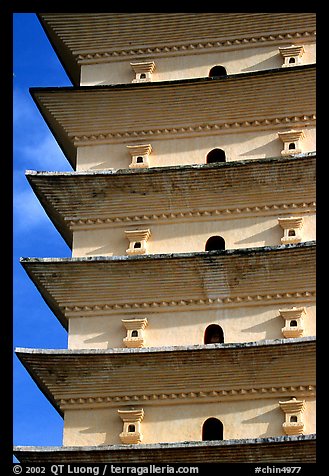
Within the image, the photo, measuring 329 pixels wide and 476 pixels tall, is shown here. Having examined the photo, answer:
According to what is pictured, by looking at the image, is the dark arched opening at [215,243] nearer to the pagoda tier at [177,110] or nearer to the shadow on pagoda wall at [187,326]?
the shadow on pagoda wall at [187,326]

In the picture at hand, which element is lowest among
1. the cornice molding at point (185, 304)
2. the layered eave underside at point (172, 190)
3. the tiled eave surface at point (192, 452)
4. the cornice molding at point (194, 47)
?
the tiled eave surface at point (192, 452)

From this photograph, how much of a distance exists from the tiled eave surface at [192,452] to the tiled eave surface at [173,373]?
102 centimetres

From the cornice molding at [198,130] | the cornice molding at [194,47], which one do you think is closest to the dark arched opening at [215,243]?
the cornice molding at [198,130]

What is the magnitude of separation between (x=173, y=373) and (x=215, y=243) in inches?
95.1

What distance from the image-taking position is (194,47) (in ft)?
59.7

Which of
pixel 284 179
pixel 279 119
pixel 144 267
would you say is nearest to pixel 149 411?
pixel 144 267

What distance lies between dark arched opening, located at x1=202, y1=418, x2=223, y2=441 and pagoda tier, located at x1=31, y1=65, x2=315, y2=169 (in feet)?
14.0

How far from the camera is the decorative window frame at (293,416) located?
14750mm

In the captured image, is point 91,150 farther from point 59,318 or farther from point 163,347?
point 163,347

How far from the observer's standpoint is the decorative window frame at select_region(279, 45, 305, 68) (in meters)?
17.7

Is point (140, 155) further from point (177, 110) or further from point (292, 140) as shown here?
point (292, 140)

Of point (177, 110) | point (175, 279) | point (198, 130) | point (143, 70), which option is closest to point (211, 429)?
point (175, 279)

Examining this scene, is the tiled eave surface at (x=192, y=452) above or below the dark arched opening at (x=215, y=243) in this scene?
below

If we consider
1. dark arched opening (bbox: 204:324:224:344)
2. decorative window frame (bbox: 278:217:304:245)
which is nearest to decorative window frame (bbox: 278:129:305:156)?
decorative window frame (bbox: 278:217:304:245)
